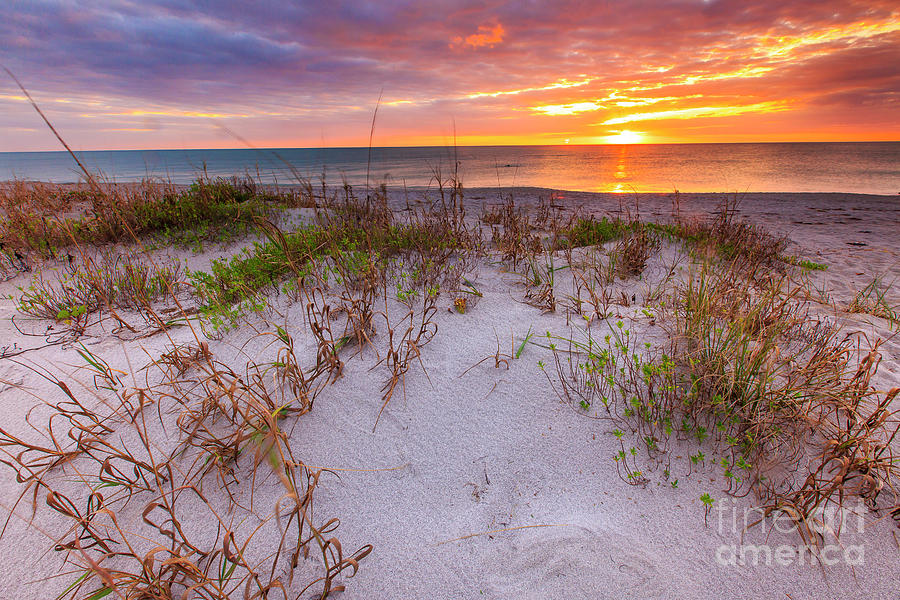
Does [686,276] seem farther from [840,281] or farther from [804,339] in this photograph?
[840,281]

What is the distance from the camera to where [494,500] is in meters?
1.93

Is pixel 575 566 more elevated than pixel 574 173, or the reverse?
pixel 574 173

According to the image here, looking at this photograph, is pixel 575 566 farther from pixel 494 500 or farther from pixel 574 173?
pixel 574 173

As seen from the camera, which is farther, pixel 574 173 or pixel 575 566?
pixel 574 173

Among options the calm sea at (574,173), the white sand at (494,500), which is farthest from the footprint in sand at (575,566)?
the calm sea at (574,173)

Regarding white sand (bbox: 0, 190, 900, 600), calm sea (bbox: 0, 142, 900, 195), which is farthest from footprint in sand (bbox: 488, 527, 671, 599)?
calm sea (bbox: 0, 142, 900, 195)

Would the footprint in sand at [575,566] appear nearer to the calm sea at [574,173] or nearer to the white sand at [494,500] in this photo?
the white sand at [494,500]

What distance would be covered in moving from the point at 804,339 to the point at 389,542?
128 inches

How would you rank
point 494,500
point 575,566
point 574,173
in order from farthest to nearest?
point 574,173
point 494,500
point 575,566

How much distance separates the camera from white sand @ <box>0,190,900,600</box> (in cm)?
161

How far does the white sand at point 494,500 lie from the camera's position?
161 cm

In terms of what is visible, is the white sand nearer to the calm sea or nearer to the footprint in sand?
the footprint in sand

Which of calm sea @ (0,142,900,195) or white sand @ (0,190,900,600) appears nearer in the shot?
white sand @ (0,190,900,600)

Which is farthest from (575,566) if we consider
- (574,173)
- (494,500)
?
(574,173)
